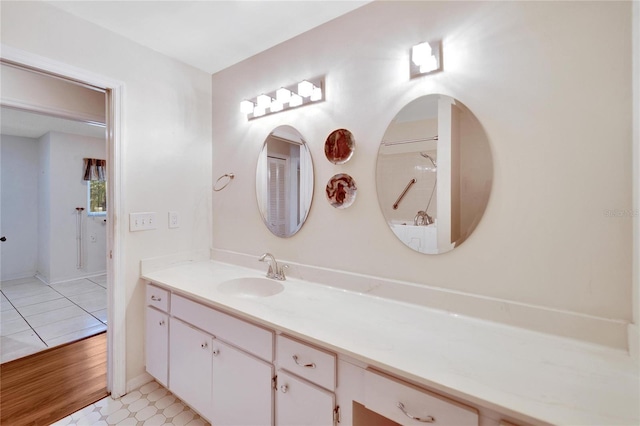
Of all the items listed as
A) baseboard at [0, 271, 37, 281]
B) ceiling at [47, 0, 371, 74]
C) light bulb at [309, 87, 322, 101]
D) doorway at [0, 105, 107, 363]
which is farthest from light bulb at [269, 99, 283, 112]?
baseboard at [0, 271, 37, 281]

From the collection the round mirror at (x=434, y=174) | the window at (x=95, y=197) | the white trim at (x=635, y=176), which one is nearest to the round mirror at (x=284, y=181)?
the round mirror at (x=434, y=174)

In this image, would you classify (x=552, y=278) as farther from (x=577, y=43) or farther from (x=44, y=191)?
(x=44, y=191)

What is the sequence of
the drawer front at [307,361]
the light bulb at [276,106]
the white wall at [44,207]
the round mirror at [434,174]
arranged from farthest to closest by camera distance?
1. the white wall at [44,207]
2. the light bulb at [276,106]
3. the round mirror at [434,174]
4. the drawer front at [307,361]

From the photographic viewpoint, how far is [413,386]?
2.82ft

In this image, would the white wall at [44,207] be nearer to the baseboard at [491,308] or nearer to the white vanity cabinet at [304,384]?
the baseboard at [491,308]

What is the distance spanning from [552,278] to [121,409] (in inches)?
94.6

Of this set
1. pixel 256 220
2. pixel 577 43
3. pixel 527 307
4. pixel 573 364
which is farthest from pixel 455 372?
pixel 256 220

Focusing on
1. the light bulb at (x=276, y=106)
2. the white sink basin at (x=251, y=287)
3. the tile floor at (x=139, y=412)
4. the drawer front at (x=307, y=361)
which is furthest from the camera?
the light bulb at (x=276, y=106)

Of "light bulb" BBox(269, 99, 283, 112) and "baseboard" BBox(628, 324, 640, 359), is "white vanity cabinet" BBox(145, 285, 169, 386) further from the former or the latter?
"baseboard" BBox(628, 324, 640, 359)

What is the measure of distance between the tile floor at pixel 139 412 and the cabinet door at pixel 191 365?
14 cm

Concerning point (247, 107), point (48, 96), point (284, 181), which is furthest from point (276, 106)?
point (48, 96)

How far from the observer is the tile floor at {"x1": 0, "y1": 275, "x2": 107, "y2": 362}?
2465 millimetres

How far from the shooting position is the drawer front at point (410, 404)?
2.58ft

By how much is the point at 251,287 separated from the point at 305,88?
129cm
